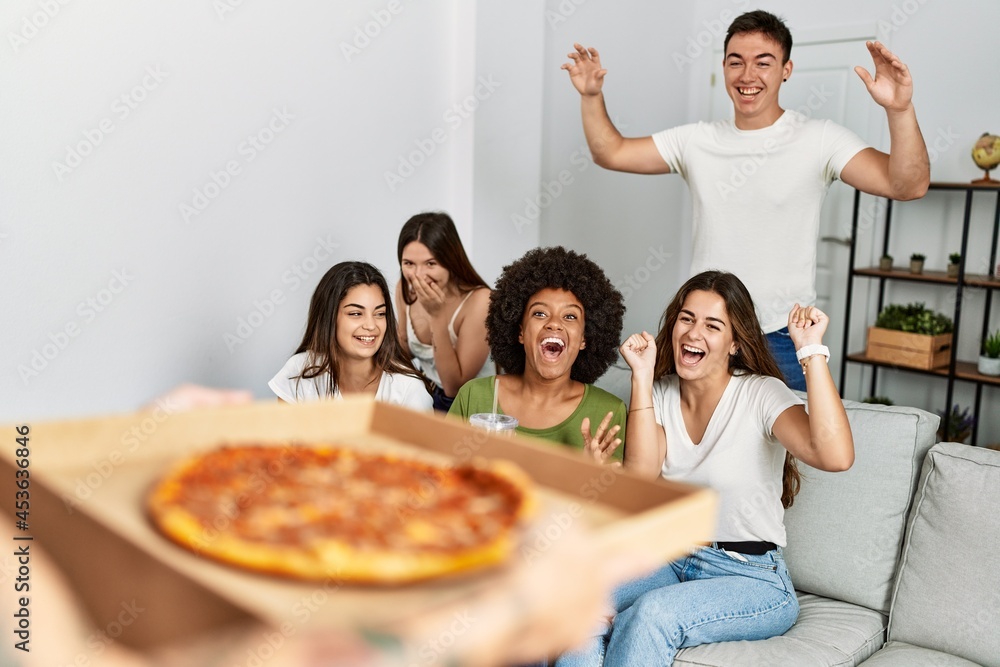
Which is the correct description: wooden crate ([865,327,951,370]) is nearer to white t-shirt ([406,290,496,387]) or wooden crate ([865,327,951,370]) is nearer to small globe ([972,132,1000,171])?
small globe ([972,132,1000,171])

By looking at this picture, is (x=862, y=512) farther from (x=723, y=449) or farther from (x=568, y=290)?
(x=568, y=290)

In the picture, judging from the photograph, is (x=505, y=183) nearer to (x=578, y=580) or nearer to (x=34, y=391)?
(x=34, y=391)

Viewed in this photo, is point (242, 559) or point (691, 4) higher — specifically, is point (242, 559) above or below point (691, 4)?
below

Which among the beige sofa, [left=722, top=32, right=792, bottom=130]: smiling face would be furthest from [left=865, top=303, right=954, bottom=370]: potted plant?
the beige sofa

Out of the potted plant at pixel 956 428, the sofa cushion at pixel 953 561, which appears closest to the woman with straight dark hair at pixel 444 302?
the sofa cushion at pixel 953 561

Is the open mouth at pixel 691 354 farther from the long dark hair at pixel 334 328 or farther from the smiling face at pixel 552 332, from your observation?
the long dark hair at pixel 334 328

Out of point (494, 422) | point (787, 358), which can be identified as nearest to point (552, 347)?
point (494, 422)

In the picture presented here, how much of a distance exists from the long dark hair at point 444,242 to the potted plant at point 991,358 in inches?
87.6

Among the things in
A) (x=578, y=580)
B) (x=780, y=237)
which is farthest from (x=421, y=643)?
(x=780, y=237)

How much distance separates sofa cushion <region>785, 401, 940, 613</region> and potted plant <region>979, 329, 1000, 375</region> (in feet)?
5.95

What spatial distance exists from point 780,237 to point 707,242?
0.77 ft

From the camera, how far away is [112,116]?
290 cm

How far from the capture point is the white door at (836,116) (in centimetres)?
425

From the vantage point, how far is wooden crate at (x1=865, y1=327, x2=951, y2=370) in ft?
13.0
